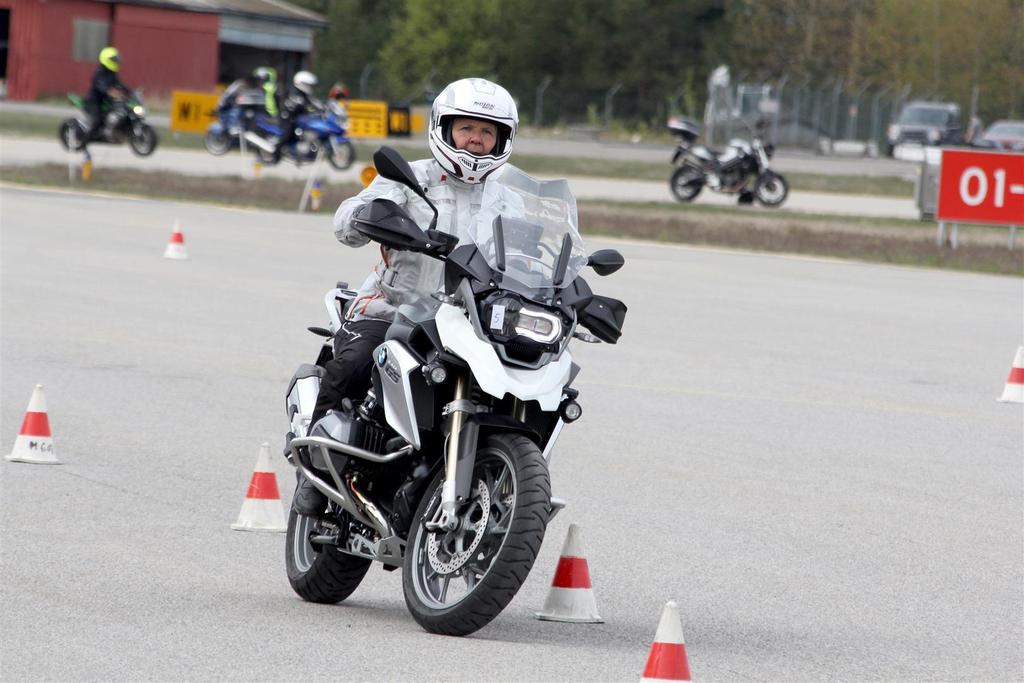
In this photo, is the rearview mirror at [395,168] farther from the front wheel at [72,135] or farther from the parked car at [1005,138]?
the parked car at [1005,138]

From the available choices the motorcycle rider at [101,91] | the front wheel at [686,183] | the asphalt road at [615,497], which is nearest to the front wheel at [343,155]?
the motorcycle rider at [101,91]

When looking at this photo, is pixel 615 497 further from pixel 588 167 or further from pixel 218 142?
pixel 588 167

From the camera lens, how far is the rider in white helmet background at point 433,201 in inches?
256

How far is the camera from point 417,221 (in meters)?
6.55

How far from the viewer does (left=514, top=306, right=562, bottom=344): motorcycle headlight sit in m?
5.86

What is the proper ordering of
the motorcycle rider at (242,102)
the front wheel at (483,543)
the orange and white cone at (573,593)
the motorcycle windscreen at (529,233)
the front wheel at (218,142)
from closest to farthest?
the front wheel at (483,543), the motorcycle windscreen at (529,233), the orange and white cone at (573,593), the motorcycle rider at (242,102), the front wheel at (218,142)

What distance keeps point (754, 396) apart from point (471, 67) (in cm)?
7194

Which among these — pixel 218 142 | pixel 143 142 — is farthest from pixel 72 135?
pixel 218 142

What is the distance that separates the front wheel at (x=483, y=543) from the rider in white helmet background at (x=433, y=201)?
0.67 meters

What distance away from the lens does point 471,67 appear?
83125 mm

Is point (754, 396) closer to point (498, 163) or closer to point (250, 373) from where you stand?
point (250, 373)

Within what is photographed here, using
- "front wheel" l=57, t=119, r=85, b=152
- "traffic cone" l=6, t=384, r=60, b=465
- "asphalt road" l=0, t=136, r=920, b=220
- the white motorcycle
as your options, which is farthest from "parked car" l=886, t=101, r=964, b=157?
the white motorcycle

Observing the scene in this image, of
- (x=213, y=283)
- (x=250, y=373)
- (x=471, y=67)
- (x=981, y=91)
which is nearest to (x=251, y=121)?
(x=213, y=283)

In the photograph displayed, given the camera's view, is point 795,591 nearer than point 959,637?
No
